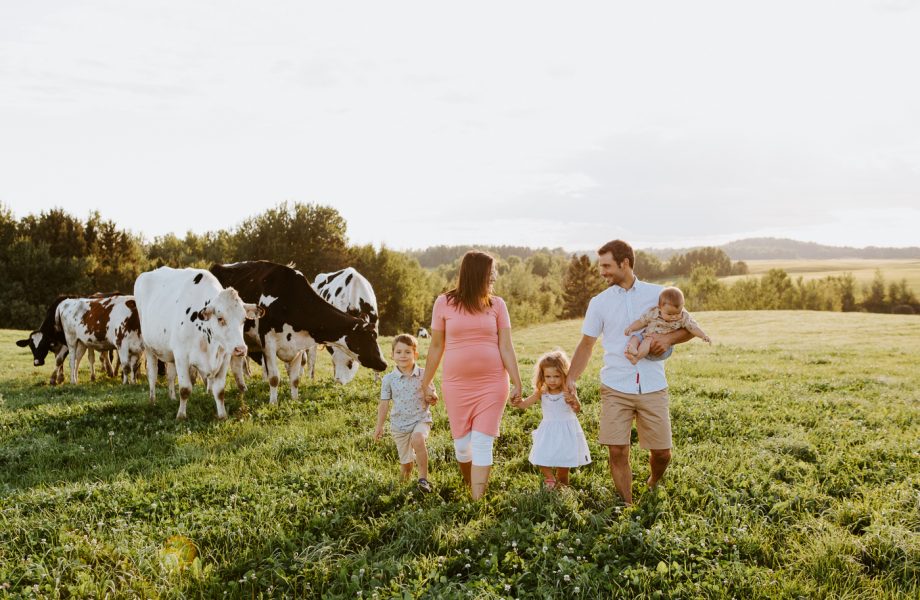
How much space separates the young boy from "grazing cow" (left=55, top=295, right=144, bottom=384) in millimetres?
10625

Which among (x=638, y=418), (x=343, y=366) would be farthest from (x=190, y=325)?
(x=638, y=418)

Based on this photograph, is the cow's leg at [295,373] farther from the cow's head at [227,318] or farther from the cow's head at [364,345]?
the cow's head at [227,318]

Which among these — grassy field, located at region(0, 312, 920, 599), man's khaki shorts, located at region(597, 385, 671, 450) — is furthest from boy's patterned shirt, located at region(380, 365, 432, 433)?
man's khaki shorts, located at region(597, 385, 671, 450)

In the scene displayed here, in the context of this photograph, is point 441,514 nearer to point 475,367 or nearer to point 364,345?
point 475,367

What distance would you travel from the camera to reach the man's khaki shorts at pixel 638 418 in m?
5.59

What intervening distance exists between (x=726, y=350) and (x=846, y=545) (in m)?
18.7

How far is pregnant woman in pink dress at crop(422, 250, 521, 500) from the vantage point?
5625 mm

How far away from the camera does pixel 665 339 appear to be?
5.39m

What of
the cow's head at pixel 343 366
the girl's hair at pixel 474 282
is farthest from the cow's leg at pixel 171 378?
the girl's hair at pixel 474 282

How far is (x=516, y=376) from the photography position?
18.7 ft

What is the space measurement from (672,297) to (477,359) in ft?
6.26

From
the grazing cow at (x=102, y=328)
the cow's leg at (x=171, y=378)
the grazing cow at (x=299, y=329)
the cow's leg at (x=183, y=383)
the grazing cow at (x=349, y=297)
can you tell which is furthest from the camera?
the grazing cow at (x=102, y=328)

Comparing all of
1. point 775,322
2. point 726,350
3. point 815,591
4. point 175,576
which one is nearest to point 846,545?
point 815,591

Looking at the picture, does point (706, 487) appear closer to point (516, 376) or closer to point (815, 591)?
point (815, 591)
